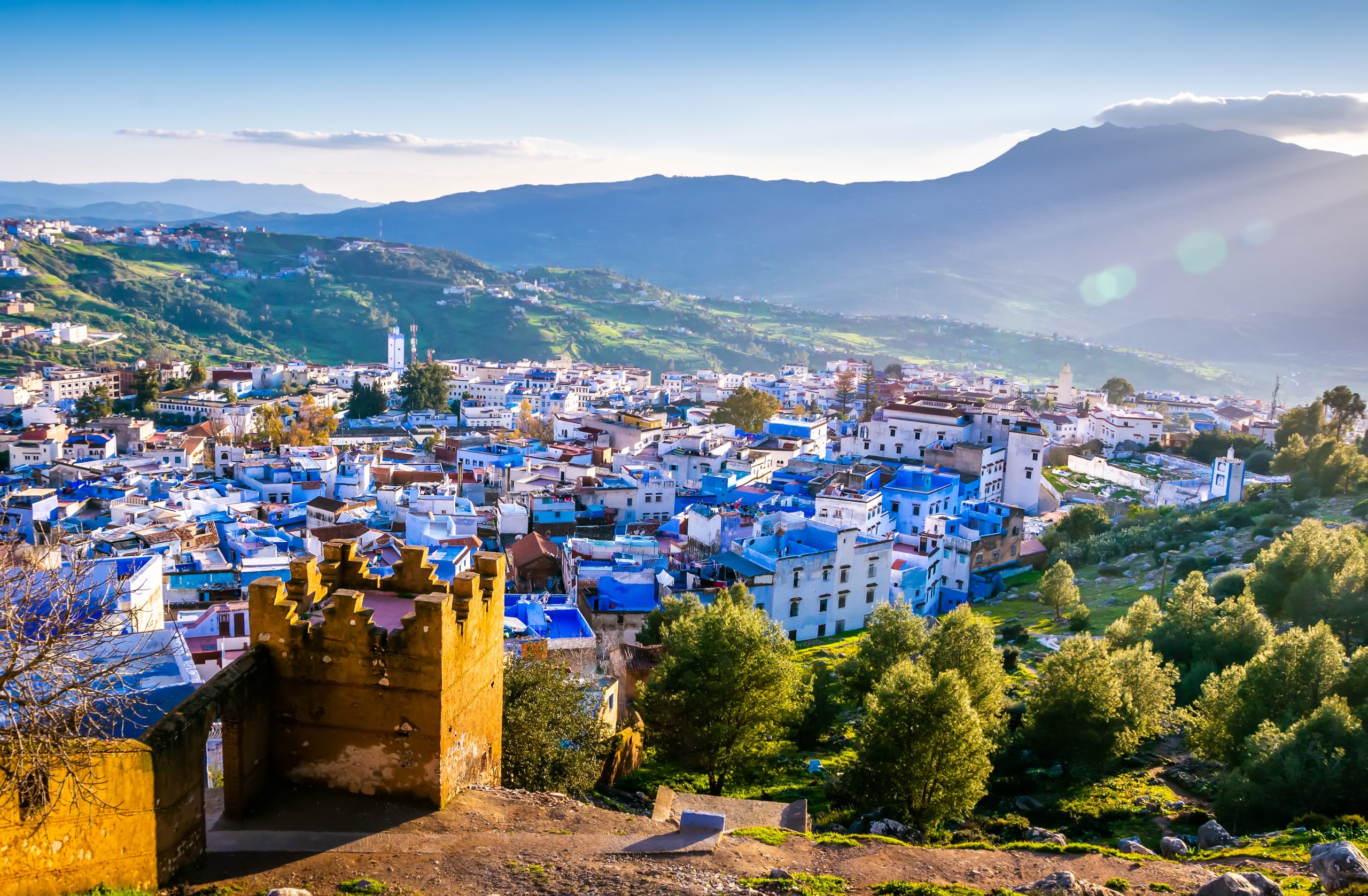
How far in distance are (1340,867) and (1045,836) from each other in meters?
4.39

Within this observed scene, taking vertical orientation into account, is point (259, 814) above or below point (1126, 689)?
above

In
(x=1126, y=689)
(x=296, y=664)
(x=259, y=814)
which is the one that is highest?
(x=296, y=664)

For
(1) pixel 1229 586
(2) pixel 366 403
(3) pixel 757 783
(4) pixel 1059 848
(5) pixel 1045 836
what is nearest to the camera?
(4) pixel 1059 848

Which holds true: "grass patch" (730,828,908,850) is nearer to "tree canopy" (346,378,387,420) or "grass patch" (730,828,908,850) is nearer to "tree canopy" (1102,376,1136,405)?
"tree canopy" (346,378,387,420)

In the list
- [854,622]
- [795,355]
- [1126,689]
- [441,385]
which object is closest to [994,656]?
[1126,689]

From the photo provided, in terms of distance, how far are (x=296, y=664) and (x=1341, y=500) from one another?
155 feet

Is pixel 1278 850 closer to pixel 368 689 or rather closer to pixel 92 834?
pixel 368 689

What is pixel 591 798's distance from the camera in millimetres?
14375

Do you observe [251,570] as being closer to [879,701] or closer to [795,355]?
[879,701]

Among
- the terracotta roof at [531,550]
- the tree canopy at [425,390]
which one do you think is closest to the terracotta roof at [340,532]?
the terracotta roof at [531,550]

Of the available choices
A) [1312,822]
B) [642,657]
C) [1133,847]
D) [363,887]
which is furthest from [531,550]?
[363,887]

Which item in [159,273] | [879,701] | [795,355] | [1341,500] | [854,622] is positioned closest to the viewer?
[879,701]

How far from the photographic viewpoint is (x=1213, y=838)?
1516cm

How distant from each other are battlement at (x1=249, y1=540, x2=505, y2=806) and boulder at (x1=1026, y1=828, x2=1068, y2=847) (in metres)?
9.26
